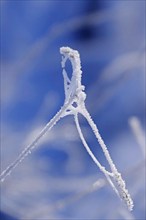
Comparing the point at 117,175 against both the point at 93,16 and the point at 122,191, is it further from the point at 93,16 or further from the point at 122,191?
the point at 93,16

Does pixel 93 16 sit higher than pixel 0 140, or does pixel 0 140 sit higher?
pixel 93 16

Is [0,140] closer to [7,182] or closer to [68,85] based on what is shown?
[7,182]

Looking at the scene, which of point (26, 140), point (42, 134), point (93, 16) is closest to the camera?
point (42, 134)

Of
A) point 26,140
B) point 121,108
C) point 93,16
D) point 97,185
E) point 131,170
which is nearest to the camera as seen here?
point 97,185

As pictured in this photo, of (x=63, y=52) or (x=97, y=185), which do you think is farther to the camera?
(x=97, y=185)

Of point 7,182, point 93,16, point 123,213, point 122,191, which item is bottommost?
point 122,191

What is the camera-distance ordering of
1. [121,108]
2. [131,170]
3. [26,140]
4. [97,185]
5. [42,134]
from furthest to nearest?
[121,108] → [26,140] → [131,170] → [97,185] → [42,134]

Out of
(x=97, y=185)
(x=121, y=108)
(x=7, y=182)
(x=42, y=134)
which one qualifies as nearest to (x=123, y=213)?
(x=97, y=185)

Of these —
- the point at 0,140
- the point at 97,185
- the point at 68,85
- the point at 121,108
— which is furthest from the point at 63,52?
the point at 121,108

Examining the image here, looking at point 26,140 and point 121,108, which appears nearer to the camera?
point 26,140
